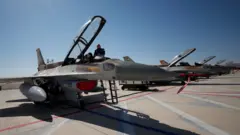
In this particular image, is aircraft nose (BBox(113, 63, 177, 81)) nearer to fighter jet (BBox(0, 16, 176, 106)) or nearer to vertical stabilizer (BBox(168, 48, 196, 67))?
fighter jet (BBox(0, 16, 176, 106))

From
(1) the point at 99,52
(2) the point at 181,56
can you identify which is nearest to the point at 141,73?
(1) the point at 99,52

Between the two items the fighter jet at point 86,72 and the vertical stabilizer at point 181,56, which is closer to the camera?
the fighter jet at point 86,72

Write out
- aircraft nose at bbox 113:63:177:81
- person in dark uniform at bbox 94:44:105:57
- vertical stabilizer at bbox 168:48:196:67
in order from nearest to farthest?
aircraft nose at bbox 113:63:177:81 → person in dark uniform at bbox 94:44:105:57 → vertical stabilizer at bbox 168:48:196:67

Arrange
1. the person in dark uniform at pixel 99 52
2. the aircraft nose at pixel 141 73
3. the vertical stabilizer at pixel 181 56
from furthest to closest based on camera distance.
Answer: the vertical stabilizer at pixel 181 56 → the person in dark uniform at pixel 99 52 → the aircraft nose at pixel 141 73

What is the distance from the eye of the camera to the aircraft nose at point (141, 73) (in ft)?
14.6

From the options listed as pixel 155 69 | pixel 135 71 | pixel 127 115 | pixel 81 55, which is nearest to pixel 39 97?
pixel 81 55

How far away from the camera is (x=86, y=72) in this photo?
6.09 metres

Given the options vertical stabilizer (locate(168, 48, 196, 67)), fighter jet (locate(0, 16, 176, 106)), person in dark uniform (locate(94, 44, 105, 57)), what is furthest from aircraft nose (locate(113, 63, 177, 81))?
vertical stabilizer (locate(168, 48, 196, 67))

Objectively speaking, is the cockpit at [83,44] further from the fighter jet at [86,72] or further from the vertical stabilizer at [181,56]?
the vertical stabilizer at [181,56]

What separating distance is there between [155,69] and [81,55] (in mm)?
4177

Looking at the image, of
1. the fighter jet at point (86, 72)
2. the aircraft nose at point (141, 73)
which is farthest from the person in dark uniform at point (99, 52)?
the aircraft nose at point (141, 73)

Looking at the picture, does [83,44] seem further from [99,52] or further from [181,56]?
[181,56]

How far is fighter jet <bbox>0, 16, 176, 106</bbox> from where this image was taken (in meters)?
4.67

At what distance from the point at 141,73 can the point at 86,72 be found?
2.70m
